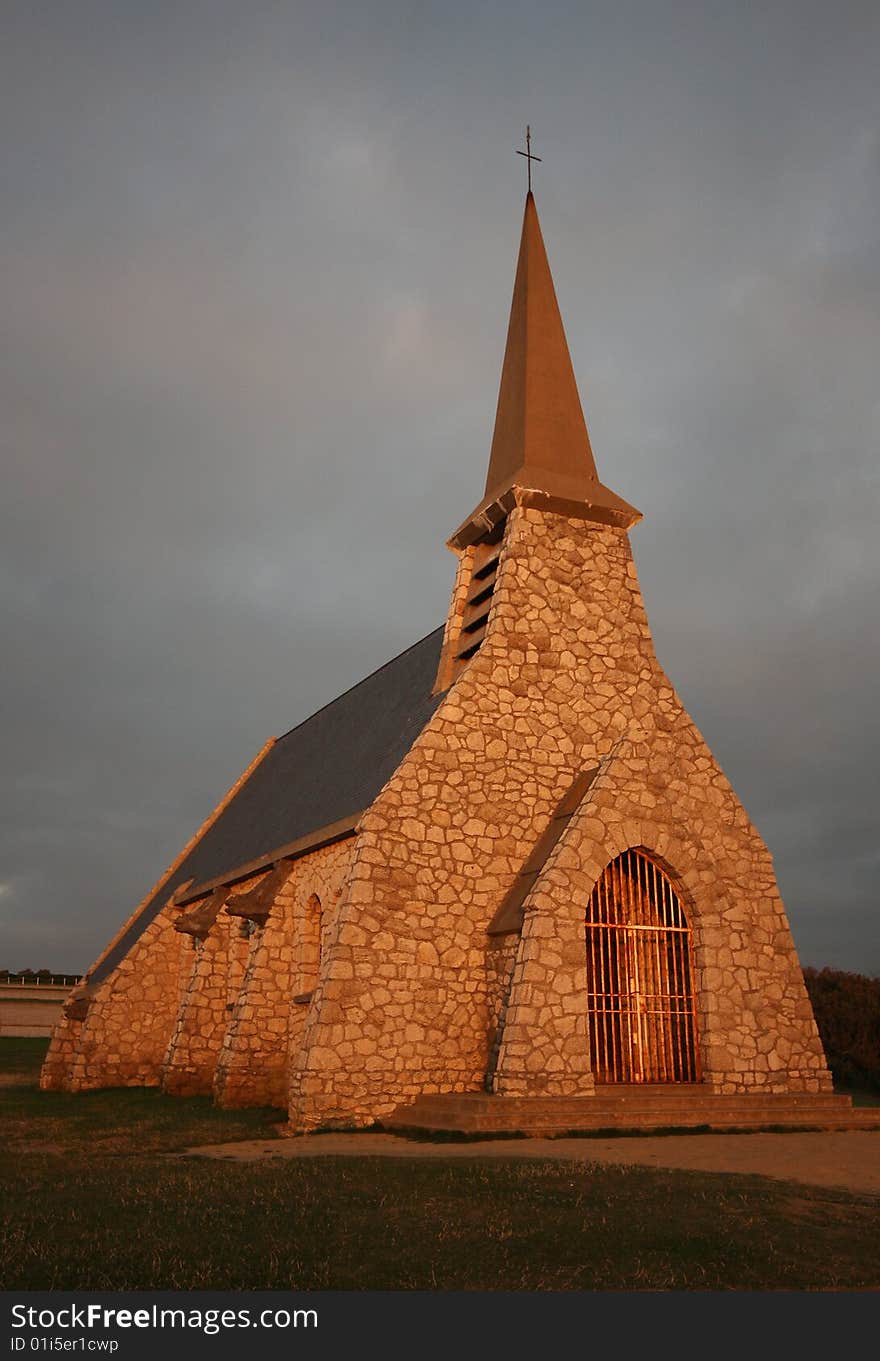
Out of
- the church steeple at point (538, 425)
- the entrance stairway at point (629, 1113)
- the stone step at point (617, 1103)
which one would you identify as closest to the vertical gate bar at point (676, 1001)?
the entrance stairway at point (629, 1113)

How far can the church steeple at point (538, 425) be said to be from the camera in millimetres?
19000

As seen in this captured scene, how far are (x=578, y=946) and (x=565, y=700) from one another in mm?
4422

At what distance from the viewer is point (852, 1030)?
23.3m

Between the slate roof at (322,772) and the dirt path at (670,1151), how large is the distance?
5816 millimetres

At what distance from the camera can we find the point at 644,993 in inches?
631

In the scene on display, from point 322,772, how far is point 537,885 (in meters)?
8.69

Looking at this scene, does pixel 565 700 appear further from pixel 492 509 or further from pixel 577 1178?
pixel 577 1178

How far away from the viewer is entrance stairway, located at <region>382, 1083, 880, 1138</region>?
13008 mm

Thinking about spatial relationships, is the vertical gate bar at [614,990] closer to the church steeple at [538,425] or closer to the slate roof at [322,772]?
the slate roof at [322,772]

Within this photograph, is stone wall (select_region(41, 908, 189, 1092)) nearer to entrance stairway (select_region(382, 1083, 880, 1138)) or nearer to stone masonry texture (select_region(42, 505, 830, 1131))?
stone masonry texture (select_region(42, 505, 830, 1131))

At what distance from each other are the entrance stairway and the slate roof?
16.8ft

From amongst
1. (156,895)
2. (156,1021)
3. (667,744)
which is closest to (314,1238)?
(667,744)

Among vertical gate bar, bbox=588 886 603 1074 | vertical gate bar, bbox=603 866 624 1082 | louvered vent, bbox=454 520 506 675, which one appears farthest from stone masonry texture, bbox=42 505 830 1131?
vertical gate bar, bbox=603 866 624 1082

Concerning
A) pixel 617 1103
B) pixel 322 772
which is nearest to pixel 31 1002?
pixel 322 772
